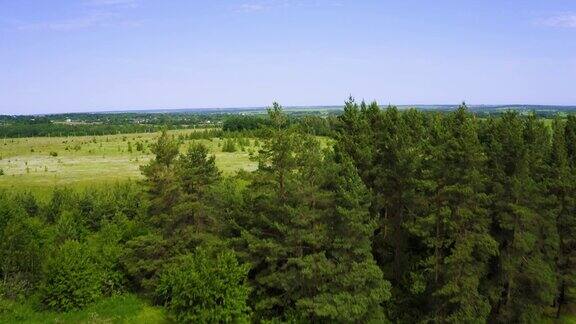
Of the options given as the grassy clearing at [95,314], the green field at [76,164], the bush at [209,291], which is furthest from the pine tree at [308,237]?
the green field at [76,164]

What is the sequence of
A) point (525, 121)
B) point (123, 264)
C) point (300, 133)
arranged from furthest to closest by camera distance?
point (123, 264) < point (525, 121) < point (300, 133)

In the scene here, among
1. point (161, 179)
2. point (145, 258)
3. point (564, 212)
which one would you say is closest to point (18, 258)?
point (145, 258)

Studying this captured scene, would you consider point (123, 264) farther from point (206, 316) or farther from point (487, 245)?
point (487, 245)

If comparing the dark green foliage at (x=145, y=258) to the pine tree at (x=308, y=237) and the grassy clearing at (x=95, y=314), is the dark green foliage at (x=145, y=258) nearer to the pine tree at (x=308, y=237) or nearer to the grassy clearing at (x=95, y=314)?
the grassy clearing at (x=95, y=314)

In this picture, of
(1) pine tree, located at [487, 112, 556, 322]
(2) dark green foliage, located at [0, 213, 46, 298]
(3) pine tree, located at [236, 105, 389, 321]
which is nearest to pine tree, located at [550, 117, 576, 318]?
(1) pine tree, located at [487, 112, 556, 322]

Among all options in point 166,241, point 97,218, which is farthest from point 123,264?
point 97,218

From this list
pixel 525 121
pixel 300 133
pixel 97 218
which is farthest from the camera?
pixel 97 218

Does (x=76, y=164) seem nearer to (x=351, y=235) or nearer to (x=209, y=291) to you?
(x=209, y=291)
